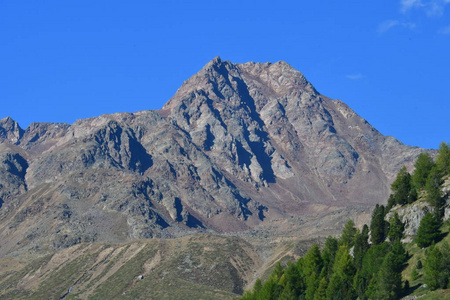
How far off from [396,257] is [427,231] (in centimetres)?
943

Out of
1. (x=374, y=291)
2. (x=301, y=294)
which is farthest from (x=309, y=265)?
(x=374, y=291)

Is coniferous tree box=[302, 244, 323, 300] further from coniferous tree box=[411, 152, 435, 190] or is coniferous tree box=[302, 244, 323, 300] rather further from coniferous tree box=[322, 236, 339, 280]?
coniferous tree box=[411, 152, 435, 190]

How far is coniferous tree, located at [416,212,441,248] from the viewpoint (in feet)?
440

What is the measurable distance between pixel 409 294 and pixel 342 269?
2269 centimetres

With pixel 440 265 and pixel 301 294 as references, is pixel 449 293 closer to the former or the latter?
pixel 440 265

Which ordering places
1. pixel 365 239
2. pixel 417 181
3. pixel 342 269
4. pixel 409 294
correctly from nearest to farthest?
pixel 409 294, pixel 342 269, pixel 365 239, pixel 417 181

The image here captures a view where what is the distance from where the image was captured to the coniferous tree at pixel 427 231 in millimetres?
134250

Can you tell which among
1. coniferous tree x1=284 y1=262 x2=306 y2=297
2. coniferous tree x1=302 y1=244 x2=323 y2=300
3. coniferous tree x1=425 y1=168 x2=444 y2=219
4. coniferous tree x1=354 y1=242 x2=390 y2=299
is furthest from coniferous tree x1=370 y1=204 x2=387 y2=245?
coniferous tree x1=284 y1=262 x2=306 y2=297

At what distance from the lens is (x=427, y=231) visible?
135000 millimetres

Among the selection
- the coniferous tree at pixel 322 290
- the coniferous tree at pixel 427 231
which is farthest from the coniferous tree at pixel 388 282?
the coniferous tree at pixel 322 290

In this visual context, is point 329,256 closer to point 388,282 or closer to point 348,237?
point 348,237

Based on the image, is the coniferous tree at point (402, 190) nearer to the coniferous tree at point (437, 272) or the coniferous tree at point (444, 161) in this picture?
the coniferous tree at point (444, 161)

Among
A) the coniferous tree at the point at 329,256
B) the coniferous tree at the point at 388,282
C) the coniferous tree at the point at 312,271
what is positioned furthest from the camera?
the coniferous tree at the point at 329,256

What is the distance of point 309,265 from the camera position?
162 m
